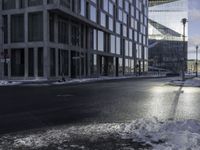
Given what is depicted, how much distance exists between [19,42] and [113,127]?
159 ft

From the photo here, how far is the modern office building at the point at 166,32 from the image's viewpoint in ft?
531

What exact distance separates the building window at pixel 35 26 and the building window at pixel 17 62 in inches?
103

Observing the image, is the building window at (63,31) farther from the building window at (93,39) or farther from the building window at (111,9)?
the building window at (111,9)

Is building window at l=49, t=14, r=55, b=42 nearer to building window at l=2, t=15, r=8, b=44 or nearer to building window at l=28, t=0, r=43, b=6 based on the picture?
building window at l=28, t=0, r=43, b=6

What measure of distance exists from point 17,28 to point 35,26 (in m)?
3.05

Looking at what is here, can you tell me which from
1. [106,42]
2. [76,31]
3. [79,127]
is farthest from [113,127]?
[106,42]

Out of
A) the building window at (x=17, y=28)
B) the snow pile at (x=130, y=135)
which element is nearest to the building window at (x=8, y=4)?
the building window at (x=17, y=28)

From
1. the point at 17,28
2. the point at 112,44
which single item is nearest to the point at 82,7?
the point at 17,28

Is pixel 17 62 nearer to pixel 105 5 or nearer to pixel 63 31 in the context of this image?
pixel 63 31

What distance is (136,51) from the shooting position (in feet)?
361

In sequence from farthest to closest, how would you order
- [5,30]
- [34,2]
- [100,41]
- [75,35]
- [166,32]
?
[166,32] → [100,41] → [75,35] → [5,30] → [34,2]

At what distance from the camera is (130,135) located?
28.5 feet

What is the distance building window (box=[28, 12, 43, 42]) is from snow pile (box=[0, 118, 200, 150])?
46497mm

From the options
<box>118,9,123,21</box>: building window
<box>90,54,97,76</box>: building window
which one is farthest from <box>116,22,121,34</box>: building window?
<box>90,54,97,76</box>: building window
